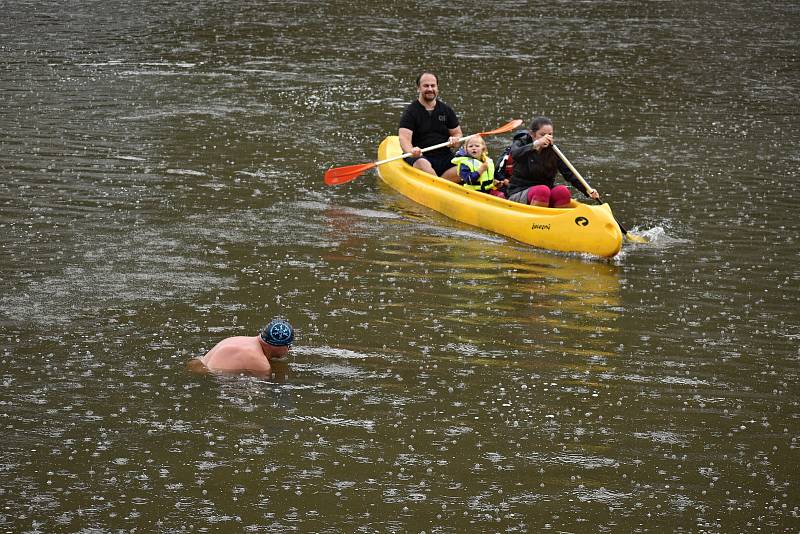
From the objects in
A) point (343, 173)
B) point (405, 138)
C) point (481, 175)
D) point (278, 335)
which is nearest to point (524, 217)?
point (481, 175)

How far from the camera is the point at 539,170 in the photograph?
14.5 m

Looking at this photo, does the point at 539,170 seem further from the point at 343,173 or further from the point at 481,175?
the point at 343,173

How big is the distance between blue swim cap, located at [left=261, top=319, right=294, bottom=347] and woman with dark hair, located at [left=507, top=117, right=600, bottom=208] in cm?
532

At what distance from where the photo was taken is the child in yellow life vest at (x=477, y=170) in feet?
50.2

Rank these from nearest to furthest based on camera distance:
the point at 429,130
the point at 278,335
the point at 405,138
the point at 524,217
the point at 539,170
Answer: the point at 278,335 → the point at 524,217 → the point at 539,170 → the point at 405,138 → the point at 429,130

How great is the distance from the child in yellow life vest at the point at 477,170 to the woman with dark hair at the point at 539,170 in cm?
68

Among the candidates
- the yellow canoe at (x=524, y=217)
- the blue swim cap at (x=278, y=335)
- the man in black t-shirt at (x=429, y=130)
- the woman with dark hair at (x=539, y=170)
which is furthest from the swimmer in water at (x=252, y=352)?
the man in black t-shirt at (x=429, y=130)

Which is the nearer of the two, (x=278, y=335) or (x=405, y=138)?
(x=278, y=335)

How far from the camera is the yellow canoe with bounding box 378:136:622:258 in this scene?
13.4 meters

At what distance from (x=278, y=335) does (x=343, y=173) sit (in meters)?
6.91

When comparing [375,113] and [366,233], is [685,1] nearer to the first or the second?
[375,113]

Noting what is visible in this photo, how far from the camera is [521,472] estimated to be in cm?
832

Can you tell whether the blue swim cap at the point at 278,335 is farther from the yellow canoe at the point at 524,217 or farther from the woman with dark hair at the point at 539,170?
the woman with dark hair at the point at 539,170

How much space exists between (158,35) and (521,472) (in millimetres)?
21803
